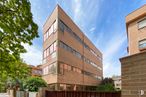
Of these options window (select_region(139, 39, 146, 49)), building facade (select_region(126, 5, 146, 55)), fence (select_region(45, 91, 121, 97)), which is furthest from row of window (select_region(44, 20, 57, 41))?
fence (select_region(45, 91, 121, 97))

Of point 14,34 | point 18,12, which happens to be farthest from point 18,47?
point 18,12

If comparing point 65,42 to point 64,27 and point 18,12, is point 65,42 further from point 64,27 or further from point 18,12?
point 18,12

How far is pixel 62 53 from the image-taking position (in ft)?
115

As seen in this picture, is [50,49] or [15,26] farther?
[50,49]

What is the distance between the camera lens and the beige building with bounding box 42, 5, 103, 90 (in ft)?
112

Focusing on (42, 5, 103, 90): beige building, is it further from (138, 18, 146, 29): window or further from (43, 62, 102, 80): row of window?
(138, 18, 146, 29): window

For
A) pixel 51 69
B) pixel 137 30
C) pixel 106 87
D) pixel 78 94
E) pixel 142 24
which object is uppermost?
pixel 142 24

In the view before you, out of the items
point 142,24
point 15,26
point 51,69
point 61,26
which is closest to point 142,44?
point 142,24

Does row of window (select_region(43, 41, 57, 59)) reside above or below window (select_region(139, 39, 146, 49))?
above

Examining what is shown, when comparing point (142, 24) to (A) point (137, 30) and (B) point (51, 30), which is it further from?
(B) point (51, 30)

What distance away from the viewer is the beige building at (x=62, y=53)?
112 feet

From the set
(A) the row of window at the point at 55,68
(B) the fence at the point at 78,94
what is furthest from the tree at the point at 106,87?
Answer: (B) the fence at the point at 78,94

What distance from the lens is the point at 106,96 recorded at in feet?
68.7

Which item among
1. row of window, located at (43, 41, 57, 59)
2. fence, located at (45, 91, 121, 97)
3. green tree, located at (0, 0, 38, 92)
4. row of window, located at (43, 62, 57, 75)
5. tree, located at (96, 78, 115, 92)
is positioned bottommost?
tree, located at (96, 78, 115, 92)
